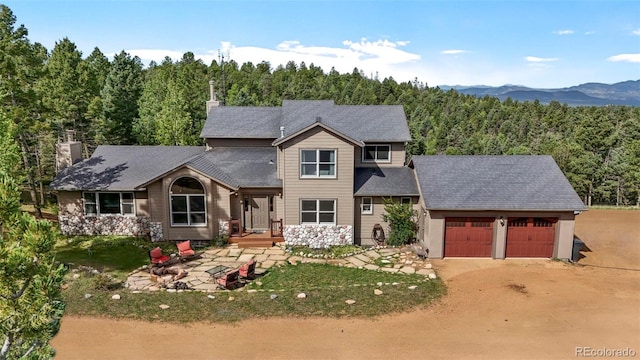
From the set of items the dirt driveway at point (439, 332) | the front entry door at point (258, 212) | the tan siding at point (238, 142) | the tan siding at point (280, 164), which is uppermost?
the tan siding at point (238, 142)

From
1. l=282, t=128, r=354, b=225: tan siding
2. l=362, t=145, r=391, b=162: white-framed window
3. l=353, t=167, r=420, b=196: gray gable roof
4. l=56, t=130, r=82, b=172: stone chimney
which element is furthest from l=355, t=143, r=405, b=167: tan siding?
l=56, t=130, r=82, b=172: stone chimney

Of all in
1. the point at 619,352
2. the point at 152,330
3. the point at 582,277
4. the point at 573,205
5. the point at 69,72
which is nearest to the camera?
the point at 619,352

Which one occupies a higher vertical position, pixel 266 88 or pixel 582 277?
pixel 266 88

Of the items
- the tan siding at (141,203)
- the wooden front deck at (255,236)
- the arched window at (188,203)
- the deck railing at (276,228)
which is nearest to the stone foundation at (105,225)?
the tan siding at (141,203)

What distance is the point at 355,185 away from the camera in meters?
22.7

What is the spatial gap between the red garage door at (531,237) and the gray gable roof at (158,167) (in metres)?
12.1

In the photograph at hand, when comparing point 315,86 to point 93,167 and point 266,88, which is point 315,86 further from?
point 93,167

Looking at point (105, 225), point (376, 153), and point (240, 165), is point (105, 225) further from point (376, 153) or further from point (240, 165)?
point (376, 153)

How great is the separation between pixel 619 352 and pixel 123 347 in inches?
594

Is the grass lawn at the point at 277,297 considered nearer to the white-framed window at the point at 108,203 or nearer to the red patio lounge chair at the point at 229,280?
the red patio lounge chair at the point at 229,280

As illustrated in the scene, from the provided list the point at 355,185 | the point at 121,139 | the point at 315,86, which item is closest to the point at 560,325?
the point at 355,185

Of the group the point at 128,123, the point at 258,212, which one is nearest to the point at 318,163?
the point at 258,212

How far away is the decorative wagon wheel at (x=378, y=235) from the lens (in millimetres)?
22703

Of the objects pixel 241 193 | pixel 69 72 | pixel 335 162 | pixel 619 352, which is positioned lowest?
pixel 619 352
